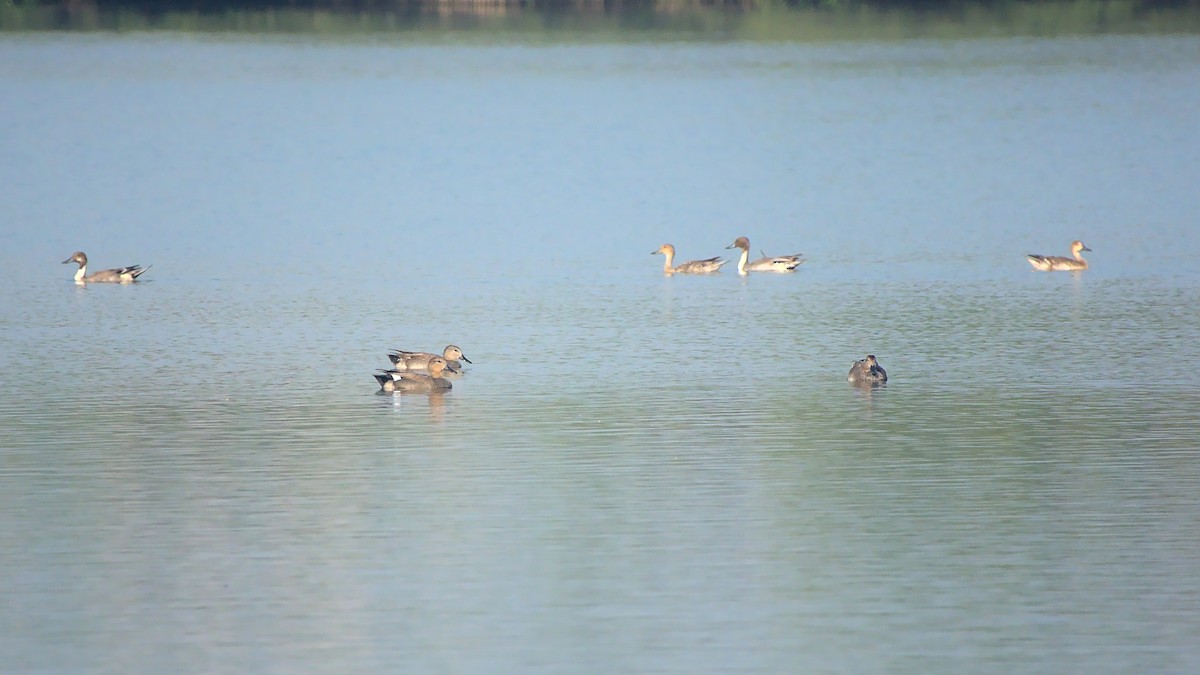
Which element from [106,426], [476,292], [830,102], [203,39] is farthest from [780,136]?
[203,39]

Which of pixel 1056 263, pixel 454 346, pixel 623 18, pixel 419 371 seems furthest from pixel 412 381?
pixel 623 18

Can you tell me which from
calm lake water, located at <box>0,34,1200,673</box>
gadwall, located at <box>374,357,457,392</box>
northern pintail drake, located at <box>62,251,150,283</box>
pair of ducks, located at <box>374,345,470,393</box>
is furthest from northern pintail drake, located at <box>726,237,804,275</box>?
gadwall, located at <box>374,357,457,392</box>

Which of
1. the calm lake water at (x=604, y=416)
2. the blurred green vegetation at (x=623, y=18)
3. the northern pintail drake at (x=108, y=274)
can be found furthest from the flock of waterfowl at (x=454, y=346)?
the blurred green vegetation at (x=623, y=18)

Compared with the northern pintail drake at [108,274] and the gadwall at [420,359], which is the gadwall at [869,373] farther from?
the northern pintail drake at [108,274]

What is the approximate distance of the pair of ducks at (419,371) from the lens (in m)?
15.0

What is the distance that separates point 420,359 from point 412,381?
1.84ft

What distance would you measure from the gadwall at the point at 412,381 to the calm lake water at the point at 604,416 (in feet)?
0.65

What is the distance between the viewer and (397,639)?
356 inches

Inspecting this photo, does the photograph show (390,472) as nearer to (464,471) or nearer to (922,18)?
(464,471)

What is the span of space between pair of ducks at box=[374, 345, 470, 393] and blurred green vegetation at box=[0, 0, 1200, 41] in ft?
158

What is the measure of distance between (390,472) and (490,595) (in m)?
2.72

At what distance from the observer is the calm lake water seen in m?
9.31

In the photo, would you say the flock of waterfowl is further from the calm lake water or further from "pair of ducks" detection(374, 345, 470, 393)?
the calm lake water

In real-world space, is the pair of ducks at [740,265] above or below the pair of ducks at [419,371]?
above
